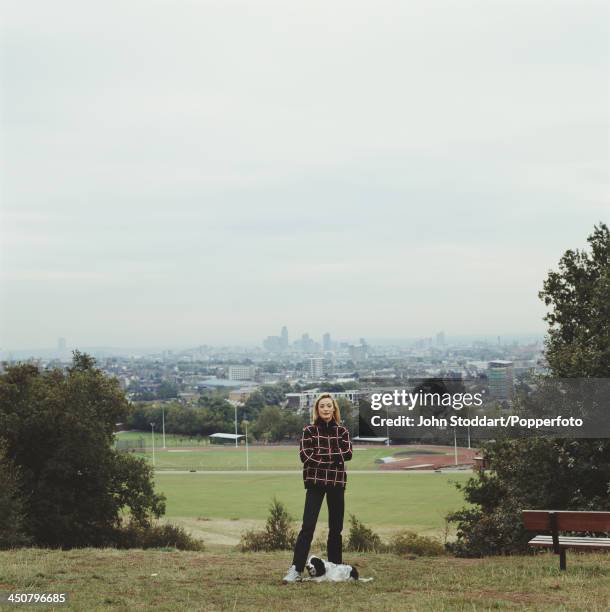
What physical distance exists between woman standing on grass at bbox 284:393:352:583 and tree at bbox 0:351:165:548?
15.1 m

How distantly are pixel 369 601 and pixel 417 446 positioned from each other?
73.2 m

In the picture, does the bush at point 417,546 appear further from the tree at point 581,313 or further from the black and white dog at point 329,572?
the black and white dog at point 329,572

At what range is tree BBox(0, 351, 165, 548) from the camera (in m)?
22.1

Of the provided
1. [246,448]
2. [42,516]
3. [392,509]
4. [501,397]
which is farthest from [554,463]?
[246,448]

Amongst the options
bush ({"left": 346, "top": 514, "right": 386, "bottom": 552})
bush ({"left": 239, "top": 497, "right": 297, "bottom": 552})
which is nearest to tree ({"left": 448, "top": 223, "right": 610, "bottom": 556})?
bush ({"left": 346, "top": 514, "right": 386, "bottom": 552})

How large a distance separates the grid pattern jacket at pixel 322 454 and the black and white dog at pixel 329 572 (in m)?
0.80

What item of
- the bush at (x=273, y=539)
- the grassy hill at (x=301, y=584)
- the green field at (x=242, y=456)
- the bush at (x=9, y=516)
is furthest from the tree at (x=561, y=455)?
the green field at (x=242, y=456)

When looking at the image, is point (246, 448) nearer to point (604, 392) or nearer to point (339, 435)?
point (604, 392)

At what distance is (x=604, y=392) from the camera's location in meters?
17.2

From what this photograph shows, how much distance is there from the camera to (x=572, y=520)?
8539 mm

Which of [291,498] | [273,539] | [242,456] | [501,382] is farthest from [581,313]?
[242,456]

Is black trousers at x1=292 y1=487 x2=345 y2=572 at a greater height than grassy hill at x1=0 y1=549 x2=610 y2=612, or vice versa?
black trousers at x1=292 y1=487 x2=345 y2=572

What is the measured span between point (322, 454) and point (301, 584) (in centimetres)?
127

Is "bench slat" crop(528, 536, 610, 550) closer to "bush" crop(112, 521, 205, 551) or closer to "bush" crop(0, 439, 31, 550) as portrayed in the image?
"bush" crop(0, 439, 31, 550)
